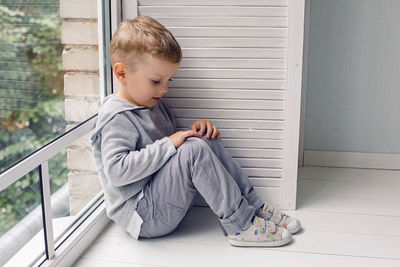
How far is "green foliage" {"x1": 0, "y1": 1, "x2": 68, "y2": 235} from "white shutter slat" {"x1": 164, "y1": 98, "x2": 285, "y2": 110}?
18.6 inches

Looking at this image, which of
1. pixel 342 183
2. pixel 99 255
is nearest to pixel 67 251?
pixel 99 255

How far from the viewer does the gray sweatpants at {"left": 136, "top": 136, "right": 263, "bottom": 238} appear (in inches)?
56.1

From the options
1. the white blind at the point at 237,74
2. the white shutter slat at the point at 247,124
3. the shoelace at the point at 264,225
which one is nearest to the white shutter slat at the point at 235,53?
the white blind at the point at 237,74

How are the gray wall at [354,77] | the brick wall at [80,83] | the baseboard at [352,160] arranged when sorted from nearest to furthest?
the brick wall at [80,83] → the gray wall at [354,77] → the baseboard at [352,160]

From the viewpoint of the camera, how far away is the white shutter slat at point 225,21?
1585 mm

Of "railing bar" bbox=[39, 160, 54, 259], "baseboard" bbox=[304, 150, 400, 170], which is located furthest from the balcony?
"baseboard" bbox=[304, 150, 400, 170]

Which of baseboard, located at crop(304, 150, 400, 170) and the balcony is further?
baseboard, located at crop(304, 150, 400, 170)

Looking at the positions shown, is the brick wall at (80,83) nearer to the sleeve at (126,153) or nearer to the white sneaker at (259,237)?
the sleeve at (126,153)

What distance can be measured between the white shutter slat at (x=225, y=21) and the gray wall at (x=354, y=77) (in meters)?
0.47

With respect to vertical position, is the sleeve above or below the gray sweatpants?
above

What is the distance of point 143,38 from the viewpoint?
1.39 metres

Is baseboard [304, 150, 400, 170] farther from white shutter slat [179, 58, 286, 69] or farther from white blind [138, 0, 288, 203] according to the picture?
white shutter slat [179, 58, 286, 69]

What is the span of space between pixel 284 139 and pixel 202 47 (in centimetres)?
41

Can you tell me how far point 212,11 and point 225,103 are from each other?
30 cm
